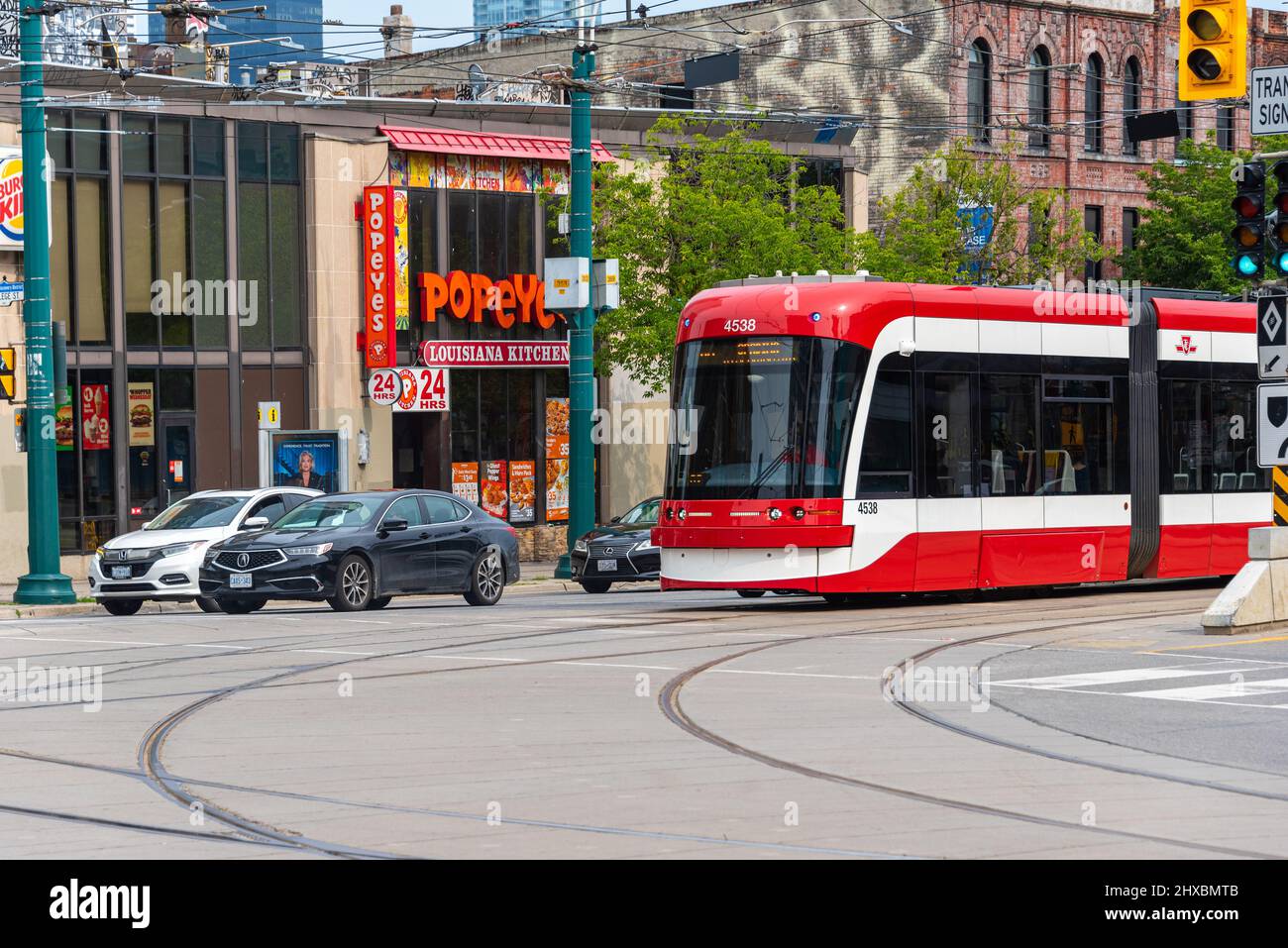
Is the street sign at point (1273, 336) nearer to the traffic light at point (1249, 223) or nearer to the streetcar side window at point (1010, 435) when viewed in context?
the traffic light at point (1249, 223)

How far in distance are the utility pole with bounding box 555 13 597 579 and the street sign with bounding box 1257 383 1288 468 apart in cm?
1383

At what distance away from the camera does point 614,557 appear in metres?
30.0

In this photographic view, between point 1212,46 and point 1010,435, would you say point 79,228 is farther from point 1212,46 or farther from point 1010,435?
point 1212,46

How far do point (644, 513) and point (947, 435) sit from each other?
9.98 metres

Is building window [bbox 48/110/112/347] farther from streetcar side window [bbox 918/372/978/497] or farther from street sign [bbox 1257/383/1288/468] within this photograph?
street sign [bbox 1257/383/1288/468]

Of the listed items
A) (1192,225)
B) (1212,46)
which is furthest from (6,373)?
(1192,225)

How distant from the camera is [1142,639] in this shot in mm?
18500

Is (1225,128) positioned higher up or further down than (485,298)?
higher up

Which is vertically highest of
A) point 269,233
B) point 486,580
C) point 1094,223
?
point 1094,223

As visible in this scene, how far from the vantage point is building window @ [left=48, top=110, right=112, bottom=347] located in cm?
3428

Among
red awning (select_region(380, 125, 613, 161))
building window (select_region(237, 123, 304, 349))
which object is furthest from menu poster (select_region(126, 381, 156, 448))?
red awning (select_region(380, 125, 613, 161))

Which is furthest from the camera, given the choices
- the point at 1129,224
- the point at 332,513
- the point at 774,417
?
the point at 1129,224

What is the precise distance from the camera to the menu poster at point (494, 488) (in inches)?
1566
